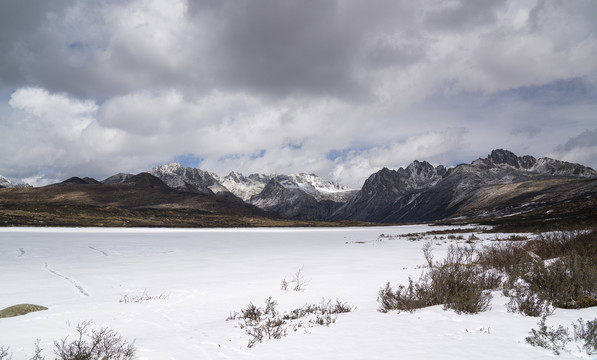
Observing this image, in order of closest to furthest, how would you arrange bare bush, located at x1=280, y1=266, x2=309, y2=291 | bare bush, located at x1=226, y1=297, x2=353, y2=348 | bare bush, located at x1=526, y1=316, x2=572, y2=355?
bare bush, located at x1=526, y1=316, x2=572, y2=355 → bare bush, located at x1=226, y1=297, x2=353, y2=348 → bare bush, located at x1=280, y1=266, x2=309, y2=291

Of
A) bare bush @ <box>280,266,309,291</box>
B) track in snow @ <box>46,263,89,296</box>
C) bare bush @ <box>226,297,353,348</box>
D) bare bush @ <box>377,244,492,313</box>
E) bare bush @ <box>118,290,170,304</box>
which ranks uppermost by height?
bare bush @ <box>377,244,492,313</box>

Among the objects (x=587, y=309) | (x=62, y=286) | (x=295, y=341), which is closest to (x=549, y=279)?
(x=587, y=309)

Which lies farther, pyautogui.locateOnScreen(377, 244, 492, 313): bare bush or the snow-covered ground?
pyautogui.locateOnScreen(377, 244, 492, 313): bare bush

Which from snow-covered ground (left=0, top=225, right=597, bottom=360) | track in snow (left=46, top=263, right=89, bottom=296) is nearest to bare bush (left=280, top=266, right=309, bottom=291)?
snow-covered ground (left=0, top=225, right=597, bottom=360)

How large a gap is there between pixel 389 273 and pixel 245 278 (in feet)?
19.9

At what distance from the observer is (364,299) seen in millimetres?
9555

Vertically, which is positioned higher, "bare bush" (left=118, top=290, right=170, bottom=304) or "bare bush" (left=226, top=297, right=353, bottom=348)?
"bare bush" (left=226, top=297, right=353, bottom=348)

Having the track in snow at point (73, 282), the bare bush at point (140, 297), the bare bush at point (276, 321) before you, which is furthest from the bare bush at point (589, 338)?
the track in snow at point (73, 282)

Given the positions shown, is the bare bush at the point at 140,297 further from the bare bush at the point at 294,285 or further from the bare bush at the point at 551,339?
the bare bush at the point at 551,339

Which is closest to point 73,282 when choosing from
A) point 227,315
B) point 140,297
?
point 140,297

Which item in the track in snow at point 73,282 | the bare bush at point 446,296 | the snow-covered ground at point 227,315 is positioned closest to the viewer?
the snow-covered ground at point 227,315

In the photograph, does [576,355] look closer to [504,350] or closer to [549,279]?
[504,350]

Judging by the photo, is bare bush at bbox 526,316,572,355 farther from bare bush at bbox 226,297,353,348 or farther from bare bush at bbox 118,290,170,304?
bare bush at bbox 118,290,170,304

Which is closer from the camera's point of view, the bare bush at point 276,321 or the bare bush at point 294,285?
the bare bush at point 276,321
